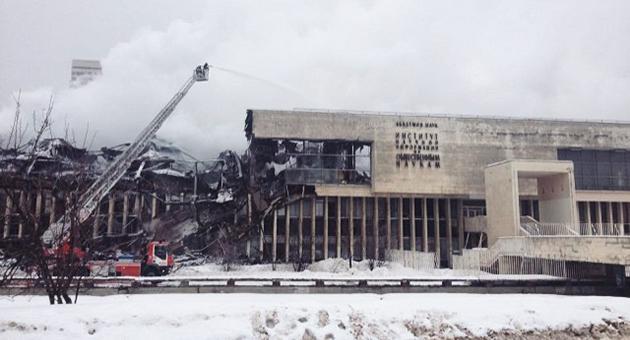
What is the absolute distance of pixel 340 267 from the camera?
39438 mm

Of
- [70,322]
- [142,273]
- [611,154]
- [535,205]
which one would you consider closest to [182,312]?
[70,322]

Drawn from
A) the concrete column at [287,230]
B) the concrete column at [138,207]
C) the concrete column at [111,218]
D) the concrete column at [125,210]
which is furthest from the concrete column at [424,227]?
the concrete column at [111,218]

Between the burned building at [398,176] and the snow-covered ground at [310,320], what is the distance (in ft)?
97.7

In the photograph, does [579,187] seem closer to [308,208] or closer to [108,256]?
[308,208]

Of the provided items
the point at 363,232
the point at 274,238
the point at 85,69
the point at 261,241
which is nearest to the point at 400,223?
the point at 363,232

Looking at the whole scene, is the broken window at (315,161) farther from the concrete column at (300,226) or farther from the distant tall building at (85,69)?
the distant tall building at (85,69)

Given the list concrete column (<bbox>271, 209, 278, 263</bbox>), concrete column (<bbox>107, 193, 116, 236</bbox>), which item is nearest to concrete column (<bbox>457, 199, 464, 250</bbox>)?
concrete column (<bbox>271, 209, 278, 263</bbox>)

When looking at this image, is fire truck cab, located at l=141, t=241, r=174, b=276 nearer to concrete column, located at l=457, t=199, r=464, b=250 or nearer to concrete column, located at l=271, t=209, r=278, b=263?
concrete column, located at l=271, t=209, r=278, b=263

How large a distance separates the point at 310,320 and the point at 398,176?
3357cm

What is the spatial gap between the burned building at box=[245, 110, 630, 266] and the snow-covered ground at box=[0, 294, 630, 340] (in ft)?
97.7

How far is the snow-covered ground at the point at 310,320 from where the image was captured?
11.9m

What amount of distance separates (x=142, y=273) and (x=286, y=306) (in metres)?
21.4

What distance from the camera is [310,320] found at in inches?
512

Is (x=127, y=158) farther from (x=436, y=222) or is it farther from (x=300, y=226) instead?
(x=436, y=222)
